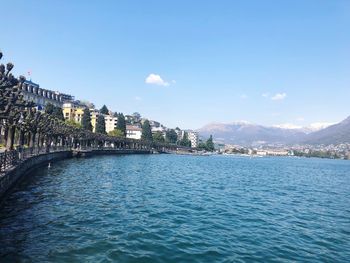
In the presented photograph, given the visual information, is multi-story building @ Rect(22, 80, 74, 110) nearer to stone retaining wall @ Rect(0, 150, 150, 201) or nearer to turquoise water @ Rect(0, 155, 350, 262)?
→ stone retaining wall @ Rect(0, 150, 150, 201)

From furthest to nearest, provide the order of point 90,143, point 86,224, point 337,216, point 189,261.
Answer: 1. point 90,143
2. point 337,216
3. point 86,224
4. point 189,261

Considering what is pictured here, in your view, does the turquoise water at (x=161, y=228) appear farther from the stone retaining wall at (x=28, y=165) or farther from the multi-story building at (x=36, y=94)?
the multi-story building at (x=36, y=94)

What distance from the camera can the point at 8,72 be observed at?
113 feet

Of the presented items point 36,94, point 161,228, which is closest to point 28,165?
point 161,228

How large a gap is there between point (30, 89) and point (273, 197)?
517 ft

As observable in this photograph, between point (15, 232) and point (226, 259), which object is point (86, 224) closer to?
point (15, 232)

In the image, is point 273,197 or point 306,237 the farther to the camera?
point 273,197

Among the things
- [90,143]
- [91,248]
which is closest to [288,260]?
[91,248]

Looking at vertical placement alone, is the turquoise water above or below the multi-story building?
below

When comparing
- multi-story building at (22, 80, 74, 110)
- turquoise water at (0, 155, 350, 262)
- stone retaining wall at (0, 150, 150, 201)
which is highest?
multi-story building at (22, 80, 74, 110)

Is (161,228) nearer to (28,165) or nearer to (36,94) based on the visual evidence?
(28,165)

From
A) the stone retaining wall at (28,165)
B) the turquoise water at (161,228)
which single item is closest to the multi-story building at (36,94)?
the stone retaining wall at (28,165)

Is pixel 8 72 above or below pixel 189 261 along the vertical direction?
above

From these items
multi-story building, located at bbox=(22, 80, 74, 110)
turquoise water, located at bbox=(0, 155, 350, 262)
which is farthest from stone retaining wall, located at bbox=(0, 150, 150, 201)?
multi-story building, located at bbox=(22, 80, 74, 110)
